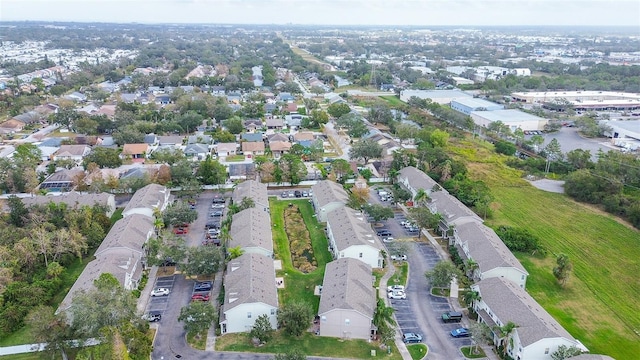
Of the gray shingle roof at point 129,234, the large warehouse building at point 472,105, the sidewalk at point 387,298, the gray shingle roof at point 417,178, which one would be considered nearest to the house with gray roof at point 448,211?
the gray shingle roof at point 417,178

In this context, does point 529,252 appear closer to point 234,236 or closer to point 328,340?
point 328,340

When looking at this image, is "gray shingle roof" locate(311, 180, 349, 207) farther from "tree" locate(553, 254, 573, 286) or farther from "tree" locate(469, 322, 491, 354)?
"tree" locate(469, 322, 491, 354)


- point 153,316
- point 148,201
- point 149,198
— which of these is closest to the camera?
point 153,316

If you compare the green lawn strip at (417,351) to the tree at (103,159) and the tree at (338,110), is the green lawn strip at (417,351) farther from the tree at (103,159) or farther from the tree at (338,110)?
the tree at (338,110)

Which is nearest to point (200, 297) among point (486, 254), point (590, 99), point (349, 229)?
point (349, 229)

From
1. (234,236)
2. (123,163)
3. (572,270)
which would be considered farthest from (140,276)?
(572,270)

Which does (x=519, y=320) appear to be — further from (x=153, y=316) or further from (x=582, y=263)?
(x=153, y=316)
